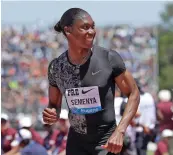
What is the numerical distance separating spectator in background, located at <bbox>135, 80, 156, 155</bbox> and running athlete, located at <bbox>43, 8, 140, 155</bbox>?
19.9ft

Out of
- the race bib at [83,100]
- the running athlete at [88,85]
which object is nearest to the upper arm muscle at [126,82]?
the running athlete at [88,85]

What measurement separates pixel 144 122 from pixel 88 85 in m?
6.43

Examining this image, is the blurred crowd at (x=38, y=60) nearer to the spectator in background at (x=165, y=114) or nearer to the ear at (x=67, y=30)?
the spectator in background at (x=165, y=114)

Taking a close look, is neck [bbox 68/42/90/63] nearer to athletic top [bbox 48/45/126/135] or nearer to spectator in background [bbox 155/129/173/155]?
athletic top [bbox 48/45/126/135]

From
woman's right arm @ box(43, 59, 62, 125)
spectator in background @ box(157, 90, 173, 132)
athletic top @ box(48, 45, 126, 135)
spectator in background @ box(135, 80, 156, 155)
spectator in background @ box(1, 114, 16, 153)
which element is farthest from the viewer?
spectator in background @ box(1, 114, 16, 153)

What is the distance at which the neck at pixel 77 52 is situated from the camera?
509 centimetres

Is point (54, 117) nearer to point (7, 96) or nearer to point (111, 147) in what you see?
point (111, 147)

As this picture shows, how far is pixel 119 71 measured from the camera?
4.95 meters

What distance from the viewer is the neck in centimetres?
509

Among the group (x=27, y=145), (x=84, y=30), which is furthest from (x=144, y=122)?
(x=84, y=30)

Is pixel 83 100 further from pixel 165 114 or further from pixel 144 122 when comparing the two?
pixel 165 114

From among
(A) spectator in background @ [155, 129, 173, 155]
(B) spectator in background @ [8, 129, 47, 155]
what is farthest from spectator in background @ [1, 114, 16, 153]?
(A) spectator in background @ [155, 129, 173, 155]

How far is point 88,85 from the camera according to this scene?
507 cm

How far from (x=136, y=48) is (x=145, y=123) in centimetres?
1207
